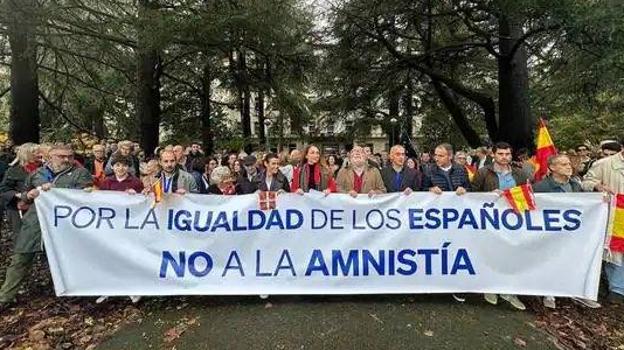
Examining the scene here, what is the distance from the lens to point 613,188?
5.50 m

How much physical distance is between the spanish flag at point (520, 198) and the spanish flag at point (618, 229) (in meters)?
1.04

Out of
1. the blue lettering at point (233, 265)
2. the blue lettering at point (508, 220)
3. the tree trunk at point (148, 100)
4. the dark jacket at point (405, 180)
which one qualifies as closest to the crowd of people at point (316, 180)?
the dark jacket at point (405, 180)

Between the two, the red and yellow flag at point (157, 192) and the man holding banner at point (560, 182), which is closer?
the red and yellow flag at point (157, 192)

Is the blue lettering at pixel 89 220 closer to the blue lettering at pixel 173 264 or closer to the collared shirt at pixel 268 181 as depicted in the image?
the blue lettering at pixel 173 264

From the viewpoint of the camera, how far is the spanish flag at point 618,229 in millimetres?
5246

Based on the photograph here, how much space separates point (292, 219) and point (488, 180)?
2.31m

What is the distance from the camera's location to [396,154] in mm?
5707

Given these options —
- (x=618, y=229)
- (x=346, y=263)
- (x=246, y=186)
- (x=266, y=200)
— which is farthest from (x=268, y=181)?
(x=618, y=229)

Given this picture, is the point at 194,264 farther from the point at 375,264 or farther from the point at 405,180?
the point at 405,180

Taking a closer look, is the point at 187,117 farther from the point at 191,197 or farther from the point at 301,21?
the point at 191,197

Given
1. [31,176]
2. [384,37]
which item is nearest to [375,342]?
[31,176]

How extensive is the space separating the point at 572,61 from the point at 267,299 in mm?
8670

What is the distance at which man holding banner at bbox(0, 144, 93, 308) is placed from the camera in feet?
17.1

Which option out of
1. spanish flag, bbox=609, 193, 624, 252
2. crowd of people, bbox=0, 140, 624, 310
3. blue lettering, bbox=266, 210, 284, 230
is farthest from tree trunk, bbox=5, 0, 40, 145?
spanish flag, bbox=609, 193, 624, 252
